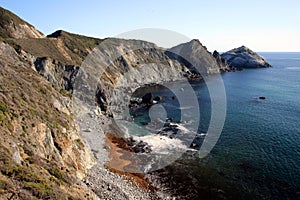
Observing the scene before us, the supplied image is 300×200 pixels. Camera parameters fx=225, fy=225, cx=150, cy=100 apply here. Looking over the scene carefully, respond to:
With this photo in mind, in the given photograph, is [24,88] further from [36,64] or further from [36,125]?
[36,64]

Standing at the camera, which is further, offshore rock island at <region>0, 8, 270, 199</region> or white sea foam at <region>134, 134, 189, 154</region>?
white sea foam at <region>134, 134, 189, 154</region>

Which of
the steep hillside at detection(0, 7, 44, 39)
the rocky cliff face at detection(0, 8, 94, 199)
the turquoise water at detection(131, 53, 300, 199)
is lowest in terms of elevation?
the turquoise water at detection(131, 53, 300, 199)

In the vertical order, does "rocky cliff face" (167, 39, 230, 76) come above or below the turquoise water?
above

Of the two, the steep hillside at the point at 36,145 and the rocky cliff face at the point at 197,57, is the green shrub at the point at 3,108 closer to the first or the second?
the steep hillside at the point at 36,145

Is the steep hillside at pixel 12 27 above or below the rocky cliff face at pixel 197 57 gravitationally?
above

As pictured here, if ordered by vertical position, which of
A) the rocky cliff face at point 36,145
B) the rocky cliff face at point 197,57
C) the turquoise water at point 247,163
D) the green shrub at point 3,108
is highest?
the rocky cliff face at point 197,57

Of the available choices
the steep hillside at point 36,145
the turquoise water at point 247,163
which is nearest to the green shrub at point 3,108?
the steep hillside at point 36,145

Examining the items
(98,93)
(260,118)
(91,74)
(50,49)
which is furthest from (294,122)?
(50,49)

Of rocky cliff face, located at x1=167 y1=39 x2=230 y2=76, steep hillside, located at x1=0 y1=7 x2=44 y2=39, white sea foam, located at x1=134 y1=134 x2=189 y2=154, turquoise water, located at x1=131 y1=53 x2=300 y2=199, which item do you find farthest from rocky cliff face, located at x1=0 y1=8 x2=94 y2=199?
rocky cliff face, located at x1=167 y1=39 x2=230 y2=76

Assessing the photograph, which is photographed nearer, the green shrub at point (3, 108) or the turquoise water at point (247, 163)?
the green shrub at point (3, 108)

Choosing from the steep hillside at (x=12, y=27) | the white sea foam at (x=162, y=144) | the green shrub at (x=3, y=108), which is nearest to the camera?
the green shrub at (x=3, y=108)

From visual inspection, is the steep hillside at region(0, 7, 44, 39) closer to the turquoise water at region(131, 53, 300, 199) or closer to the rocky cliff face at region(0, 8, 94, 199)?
the rocky cliff face at region(0, 8, 94, 199)
